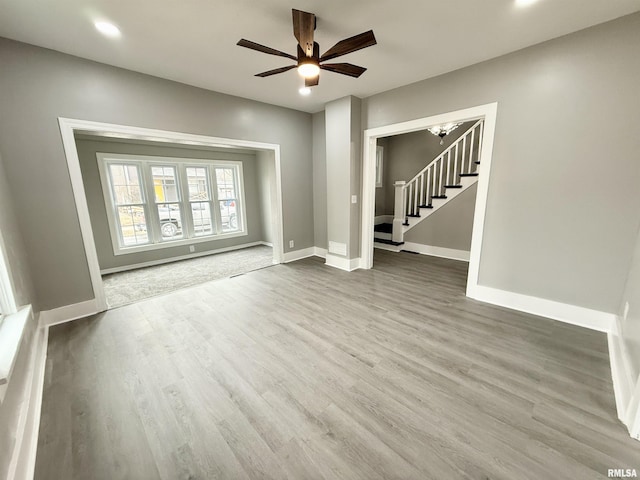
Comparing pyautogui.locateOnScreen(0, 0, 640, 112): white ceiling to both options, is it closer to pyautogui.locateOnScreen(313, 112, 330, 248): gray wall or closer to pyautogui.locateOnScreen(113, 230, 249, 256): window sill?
pyautogui.locateOnScreen(313, 112, 330, 248): gray wall

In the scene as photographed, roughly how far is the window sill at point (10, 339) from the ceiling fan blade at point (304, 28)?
9.01 feet

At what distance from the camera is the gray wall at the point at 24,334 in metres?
1.17

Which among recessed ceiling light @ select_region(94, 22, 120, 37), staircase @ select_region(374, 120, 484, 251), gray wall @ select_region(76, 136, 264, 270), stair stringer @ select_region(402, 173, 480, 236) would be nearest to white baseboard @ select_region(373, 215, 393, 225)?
staircase @ select_region(374, 120, 484, 251)

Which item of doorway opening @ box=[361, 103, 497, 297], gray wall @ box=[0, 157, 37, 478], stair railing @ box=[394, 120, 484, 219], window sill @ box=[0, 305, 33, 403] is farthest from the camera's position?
stair railing @ box=[394, 120, 484, 219]

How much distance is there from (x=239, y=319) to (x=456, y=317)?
94.9 inches

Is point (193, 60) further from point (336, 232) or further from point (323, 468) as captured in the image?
point (323, 468)

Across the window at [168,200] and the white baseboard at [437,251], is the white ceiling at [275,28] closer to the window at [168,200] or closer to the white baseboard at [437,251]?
the window at [168,200]

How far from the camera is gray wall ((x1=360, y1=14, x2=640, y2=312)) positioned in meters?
2.21

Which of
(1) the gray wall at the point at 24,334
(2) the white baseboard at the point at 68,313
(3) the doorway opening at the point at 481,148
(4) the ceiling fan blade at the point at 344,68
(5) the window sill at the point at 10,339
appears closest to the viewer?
(1) the gray wall at the point at 24,334

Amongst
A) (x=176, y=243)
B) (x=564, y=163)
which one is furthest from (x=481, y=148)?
(x=176, y=243)

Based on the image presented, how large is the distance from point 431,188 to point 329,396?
521cm

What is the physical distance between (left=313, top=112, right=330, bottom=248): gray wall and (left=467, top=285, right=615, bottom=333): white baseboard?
281 cm

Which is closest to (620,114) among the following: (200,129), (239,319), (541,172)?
(541,172)

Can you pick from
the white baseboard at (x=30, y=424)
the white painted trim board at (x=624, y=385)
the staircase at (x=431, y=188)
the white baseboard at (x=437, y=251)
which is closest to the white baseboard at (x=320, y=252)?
the staircase at (x=431, y=188)
